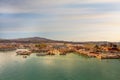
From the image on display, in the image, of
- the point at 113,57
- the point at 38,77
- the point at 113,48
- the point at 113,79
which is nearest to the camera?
the point at 113,79

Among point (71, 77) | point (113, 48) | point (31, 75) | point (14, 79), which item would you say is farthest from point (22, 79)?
point (113, 48)

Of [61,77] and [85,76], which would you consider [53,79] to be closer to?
[61,77]

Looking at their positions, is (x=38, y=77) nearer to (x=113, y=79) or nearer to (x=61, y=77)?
(x=61, y=77)

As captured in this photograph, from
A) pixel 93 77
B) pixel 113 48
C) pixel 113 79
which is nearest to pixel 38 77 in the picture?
pixel 93 77

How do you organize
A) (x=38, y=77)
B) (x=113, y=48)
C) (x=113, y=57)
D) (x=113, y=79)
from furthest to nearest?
(x=113, y=48) < (x=113, y=57) < (x=38, y=77) < (x=113, y=79)

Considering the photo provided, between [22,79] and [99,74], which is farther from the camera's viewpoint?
[99,74]

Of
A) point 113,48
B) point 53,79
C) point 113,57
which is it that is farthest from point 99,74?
point 113,48

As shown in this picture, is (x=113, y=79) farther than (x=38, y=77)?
No

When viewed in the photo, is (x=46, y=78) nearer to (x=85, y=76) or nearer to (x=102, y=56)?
(x=85, y=76)
